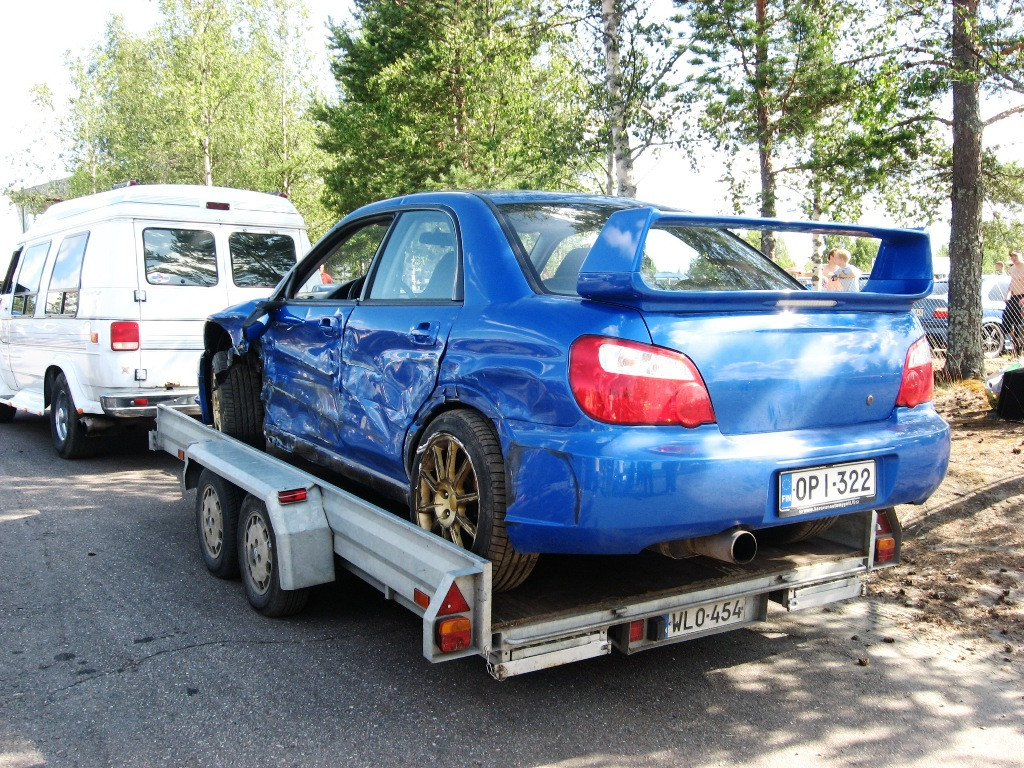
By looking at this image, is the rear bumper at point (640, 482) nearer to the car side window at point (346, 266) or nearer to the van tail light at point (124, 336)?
the car side window at point (346, 266)

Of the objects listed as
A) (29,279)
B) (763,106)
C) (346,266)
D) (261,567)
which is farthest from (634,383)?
(763,106)

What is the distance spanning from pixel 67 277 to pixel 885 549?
25.1 feet

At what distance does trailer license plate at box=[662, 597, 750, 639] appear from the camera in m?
3.26

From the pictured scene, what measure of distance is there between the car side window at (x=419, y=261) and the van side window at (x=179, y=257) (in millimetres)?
4472

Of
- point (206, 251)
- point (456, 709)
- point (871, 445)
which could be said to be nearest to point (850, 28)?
point (206, 251)

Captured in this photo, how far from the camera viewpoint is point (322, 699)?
3473 millimetres

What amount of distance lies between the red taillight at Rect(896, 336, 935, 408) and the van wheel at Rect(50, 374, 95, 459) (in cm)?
719

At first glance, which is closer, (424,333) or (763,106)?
(424,333)

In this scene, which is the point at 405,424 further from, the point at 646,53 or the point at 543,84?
the point at 543,84

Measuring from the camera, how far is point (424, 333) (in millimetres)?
3758

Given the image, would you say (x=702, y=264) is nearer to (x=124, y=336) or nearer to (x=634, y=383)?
(x=634, y=383)

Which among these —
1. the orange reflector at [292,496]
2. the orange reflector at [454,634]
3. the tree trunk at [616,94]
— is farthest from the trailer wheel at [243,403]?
the tree trunk at [616,94]

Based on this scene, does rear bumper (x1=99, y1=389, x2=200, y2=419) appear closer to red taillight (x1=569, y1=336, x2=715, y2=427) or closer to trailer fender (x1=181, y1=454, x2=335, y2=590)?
trailer fender (x1=181, y1=454, x2=335, y2=590)

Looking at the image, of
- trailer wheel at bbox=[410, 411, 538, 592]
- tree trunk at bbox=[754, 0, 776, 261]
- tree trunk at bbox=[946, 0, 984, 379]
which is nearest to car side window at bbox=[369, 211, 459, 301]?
trailer wheel at bbox=[410, 411, 538, 592]
